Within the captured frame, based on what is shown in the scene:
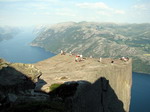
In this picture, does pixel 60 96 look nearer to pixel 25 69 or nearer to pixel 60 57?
pixel 25 69

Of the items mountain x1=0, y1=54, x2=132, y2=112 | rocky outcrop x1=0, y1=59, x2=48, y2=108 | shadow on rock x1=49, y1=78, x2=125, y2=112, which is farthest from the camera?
shadow on rock x1=49, y1=78, x2=125, y2=112

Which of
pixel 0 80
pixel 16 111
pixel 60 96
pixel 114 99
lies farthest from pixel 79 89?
pixel 114 99

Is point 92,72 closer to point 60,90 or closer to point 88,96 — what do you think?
point 88,96

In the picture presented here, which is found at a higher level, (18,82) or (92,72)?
(18,82)

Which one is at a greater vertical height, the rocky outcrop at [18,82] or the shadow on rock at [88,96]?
the rocky outcrop at [18,82]

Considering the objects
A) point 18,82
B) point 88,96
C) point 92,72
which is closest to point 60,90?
point 18,82

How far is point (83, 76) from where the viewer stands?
4594 cm

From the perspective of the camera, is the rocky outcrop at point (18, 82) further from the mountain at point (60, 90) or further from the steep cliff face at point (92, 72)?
the steep cliff face at point (92, 72)

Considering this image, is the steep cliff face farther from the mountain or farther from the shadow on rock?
the shadow on rock

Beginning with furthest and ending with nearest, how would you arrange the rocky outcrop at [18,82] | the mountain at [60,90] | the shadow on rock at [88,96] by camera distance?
1. the shadow on rock at [88,96]
2. the rocky outcrop at [18,82]
3. the mountain at [60,90]

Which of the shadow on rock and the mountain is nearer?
the mountain

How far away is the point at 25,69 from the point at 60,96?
8.53 metres

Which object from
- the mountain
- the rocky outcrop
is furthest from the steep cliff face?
the rocky outcrop

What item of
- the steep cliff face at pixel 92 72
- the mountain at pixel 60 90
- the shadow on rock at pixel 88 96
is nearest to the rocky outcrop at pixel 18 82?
the mountain at pixel 60 90
